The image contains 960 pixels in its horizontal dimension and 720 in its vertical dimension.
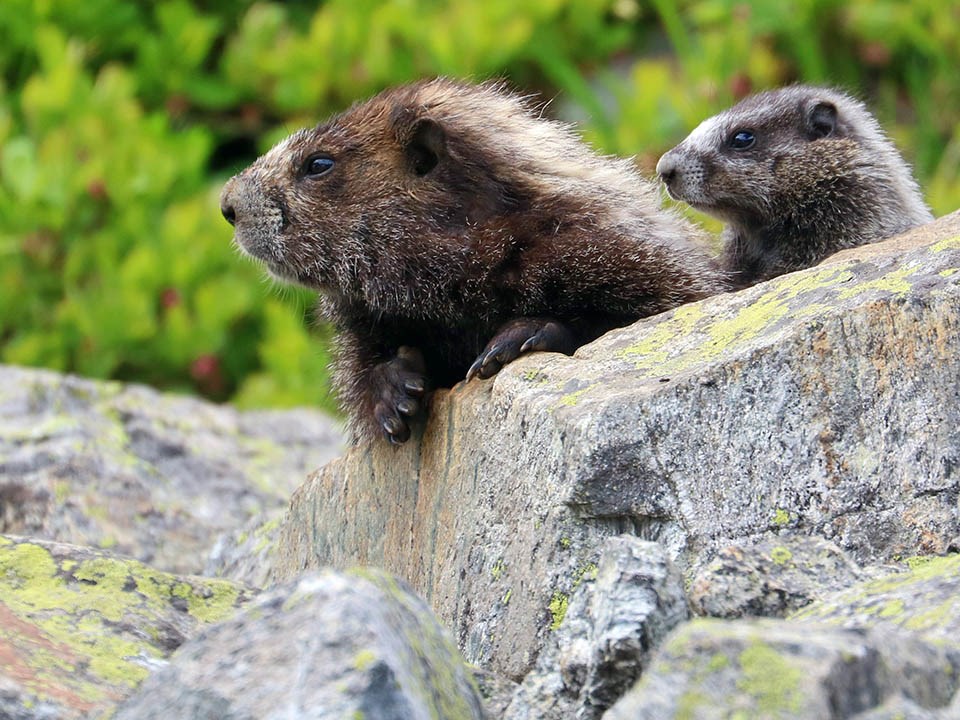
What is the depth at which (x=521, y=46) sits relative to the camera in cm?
956

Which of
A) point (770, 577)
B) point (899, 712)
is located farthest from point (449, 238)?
point (899, 712)

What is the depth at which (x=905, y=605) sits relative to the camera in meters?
2.67

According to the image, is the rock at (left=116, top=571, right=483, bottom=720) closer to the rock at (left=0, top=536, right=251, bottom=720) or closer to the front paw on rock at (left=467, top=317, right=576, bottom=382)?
the rock at (left=0, top=536, right=251, bottom=720)

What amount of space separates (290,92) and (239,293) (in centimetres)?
147

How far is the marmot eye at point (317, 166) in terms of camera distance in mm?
4566

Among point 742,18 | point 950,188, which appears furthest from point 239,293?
point 950,188

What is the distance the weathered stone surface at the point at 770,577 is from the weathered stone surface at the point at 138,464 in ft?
10.1

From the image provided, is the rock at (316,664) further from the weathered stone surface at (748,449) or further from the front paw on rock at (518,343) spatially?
the front paw on rock at (518,343)

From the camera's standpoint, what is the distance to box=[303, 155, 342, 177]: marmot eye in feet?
15.0

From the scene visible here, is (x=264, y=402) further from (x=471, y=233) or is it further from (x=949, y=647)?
(x=949, y=647)

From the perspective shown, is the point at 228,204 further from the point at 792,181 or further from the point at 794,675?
the point at 794,675

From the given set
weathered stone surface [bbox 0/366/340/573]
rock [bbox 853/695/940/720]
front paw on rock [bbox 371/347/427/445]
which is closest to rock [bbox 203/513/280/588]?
weathered stone surface [bbox 0/366/340/573]

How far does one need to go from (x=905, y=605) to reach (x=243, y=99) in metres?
8.27

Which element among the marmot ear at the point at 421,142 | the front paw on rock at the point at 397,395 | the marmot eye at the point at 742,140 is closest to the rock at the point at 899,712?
the front paw on rock at the point at 397,395
